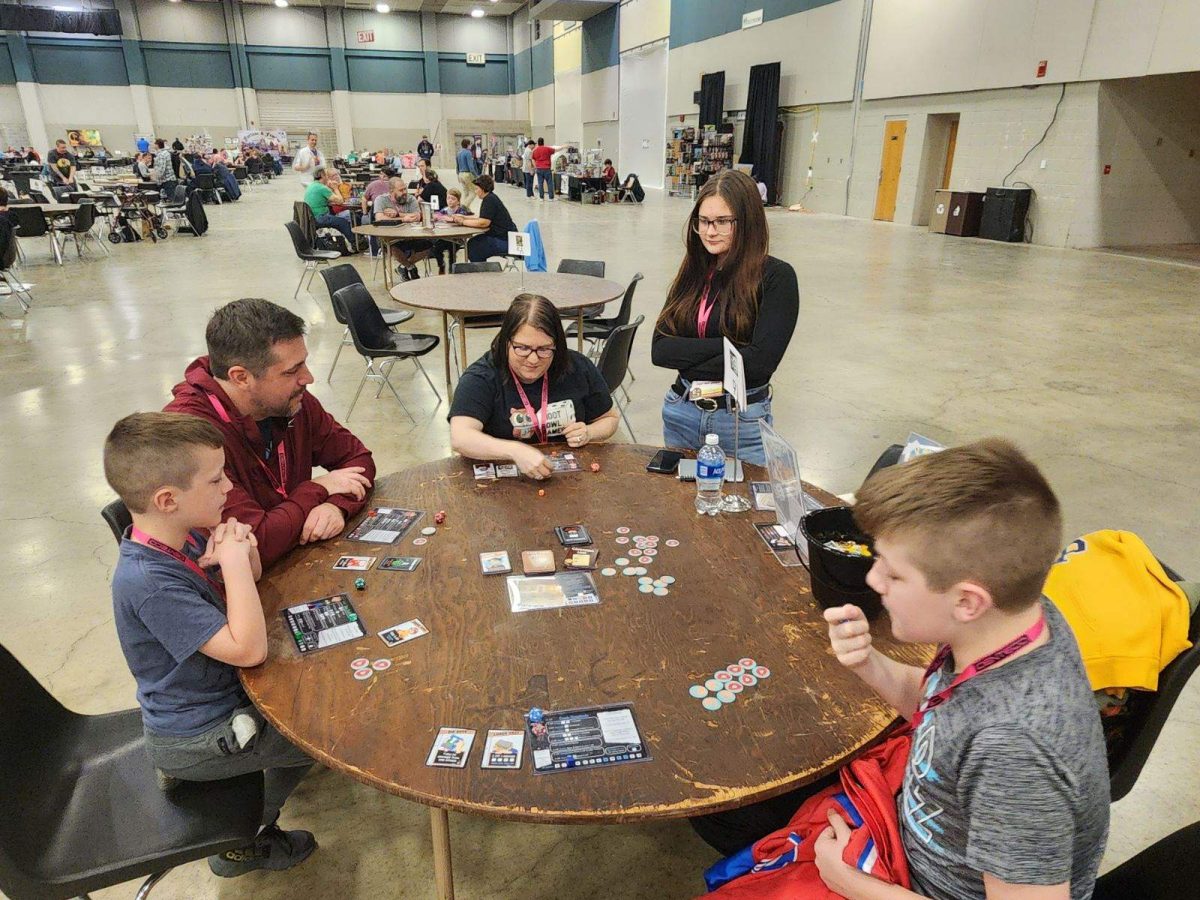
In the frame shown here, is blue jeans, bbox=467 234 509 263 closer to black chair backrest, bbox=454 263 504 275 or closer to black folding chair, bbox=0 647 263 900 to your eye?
black chair backrest, bbox=454 263 504 275

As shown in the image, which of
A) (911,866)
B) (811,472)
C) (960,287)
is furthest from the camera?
(960,287)

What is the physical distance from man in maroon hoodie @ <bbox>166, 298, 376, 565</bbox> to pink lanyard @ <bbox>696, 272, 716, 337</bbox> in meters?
1.30

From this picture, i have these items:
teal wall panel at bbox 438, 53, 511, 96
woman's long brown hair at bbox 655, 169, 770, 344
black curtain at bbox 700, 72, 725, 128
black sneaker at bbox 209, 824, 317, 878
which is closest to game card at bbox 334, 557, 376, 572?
black sneaker at bbox 209, 824, 317, 878

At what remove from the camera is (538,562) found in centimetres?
166

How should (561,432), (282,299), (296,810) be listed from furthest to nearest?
(282,299), (561,432), (296,810)

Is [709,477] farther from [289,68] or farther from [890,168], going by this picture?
[289,68]

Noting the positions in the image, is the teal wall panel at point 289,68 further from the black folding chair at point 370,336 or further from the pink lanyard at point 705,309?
the pink lanyard at point 705,309

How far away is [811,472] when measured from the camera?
13.2 feet

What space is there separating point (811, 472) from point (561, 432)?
2117mm

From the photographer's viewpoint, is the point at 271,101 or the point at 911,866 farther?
the point at 271,101

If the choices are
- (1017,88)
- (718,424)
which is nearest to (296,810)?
(718,424)

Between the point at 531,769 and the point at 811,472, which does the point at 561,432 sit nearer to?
the point at 531,769

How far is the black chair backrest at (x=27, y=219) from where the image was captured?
900 centimetres

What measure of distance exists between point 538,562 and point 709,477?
22.8 inches
